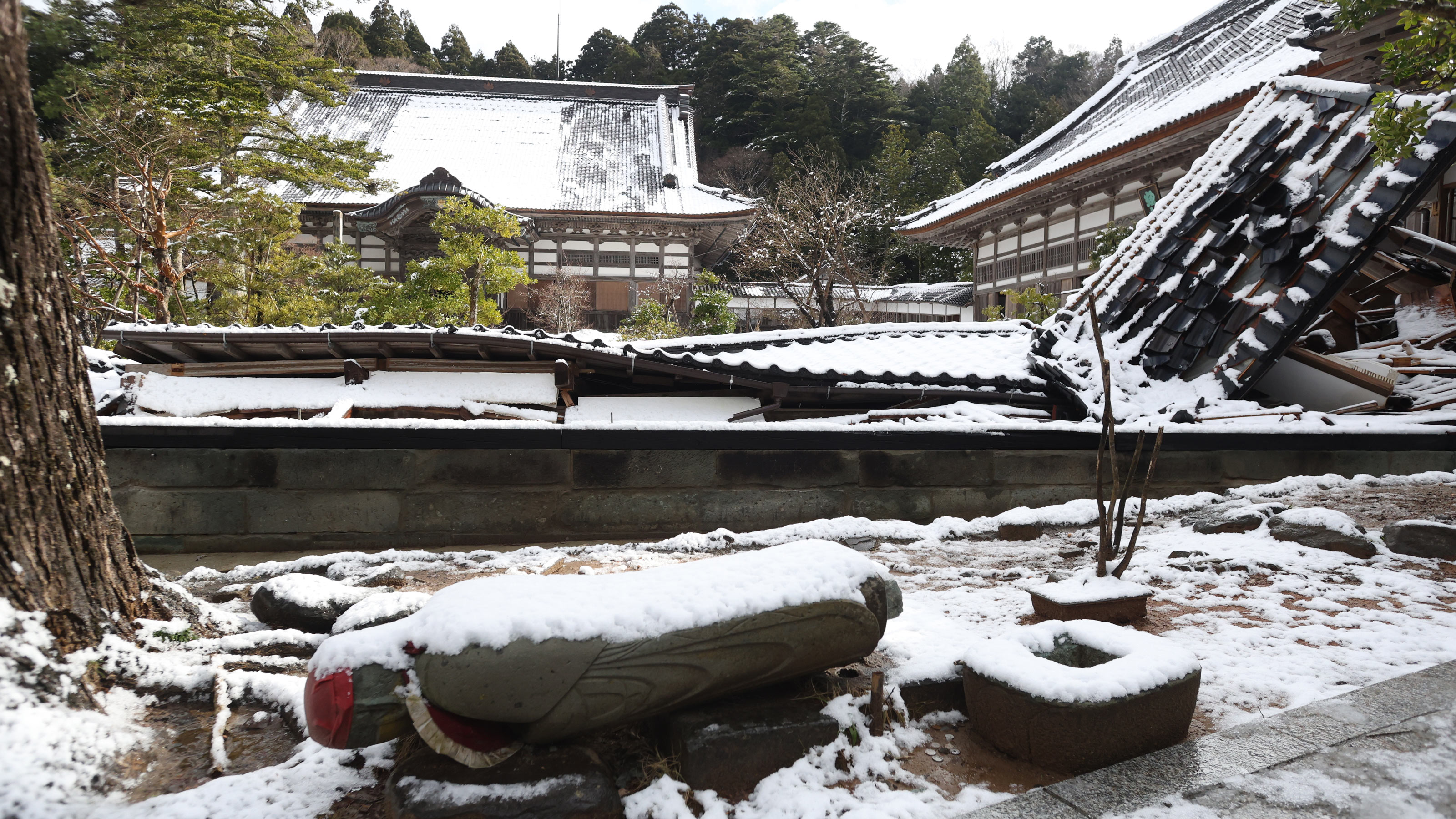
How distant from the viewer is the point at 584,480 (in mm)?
5844

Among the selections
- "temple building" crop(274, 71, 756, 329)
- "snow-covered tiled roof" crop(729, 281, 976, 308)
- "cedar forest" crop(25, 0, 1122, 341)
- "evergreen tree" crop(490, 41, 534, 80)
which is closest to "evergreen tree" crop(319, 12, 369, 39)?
"evergreen tree" crop(490, 41, 534, 80)

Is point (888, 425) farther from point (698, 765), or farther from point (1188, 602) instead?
point (698, 765)

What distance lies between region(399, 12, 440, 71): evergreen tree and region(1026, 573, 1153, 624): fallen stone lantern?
45.3 metres

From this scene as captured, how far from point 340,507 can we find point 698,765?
14.1 ft

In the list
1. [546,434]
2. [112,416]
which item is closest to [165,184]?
[112,416]

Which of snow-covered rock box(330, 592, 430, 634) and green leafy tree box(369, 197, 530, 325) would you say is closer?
snow-covered rock box(330, 592, 430, 634)

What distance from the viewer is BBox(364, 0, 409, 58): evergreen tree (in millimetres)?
39562

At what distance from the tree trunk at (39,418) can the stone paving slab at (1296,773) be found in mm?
3073

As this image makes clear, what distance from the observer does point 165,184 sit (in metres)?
11.2

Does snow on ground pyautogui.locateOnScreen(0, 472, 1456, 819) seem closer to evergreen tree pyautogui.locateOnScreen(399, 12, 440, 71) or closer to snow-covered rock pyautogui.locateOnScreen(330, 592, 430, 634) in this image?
snow-covered rock pyautogui.locateOnScreen(330, 592, 430, 634)

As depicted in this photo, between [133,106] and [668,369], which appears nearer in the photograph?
[668,369]

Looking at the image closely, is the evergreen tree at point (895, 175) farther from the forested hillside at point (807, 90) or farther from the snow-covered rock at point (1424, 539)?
the snow-covered rock at point (1424, 539)

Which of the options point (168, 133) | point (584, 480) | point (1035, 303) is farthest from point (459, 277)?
point (1035, 303)

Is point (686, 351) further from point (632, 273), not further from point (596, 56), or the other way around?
point (596, 56)
